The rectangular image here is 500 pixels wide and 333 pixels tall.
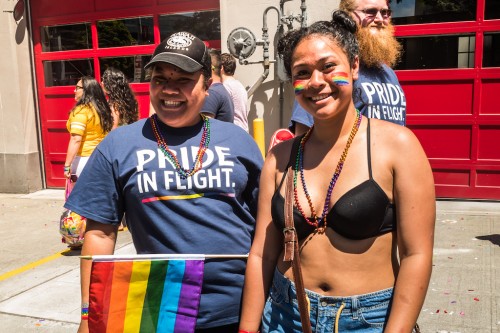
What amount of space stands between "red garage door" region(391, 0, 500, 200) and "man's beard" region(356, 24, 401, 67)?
14.3 ft

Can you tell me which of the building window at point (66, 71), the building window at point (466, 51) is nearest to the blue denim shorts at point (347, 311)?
the building window at point (466, 51)

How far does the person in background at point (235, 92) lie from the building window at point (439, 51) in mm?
2423

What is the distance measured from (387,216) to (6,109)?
28.2 ft

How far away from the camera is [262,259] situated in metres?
1.95

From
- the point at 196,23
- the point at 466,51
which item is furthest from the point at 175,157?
the point at 196,23

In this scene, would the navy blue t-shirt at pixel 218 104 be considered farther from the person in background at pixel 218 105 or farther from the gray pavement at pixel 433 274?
the gray pavement at pixel 433 274

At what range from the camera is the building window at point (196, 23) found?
777 cm

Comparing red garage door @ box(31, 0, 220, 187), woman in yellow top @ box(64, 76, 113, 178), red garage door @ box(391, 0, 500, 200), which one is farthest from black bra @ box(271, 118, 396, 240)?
red garage door @ box(31, 0, 220, 187)

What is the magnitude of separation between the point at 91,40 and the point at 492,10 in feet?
19.8

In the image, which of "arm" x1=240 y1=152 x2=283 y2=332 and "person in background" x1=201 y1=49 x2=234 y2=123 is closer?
"arm" x1=240 y1=152 x2=283 y2=332

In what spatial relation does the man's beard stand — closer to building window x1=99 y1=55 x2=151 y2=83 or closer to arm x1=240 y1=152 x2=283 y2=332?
arm x1=240 y1=152 x2=283 y2=332

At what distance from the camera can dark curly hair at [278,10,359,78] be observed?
6.00 feet

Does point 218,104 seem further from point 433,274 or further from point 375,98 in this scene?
point 433,274

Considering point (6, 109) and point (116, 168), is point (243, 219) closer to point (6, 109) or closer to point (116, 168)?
point (116, 168)
